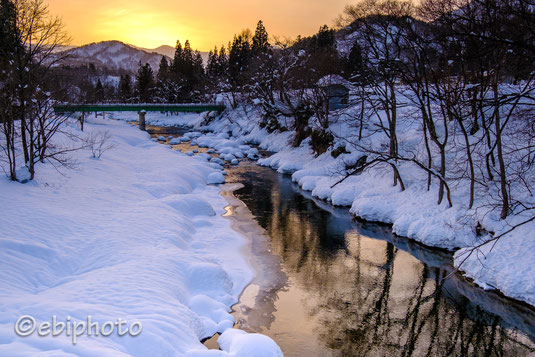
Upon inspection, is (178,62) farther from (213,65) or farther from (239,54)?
(239,54)

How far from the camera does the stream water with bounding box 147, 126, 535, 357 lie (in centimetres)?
853

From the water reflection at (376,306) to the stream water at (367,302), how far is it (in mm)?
26

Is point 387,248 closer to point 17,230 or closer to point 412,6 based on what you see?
point 412,6

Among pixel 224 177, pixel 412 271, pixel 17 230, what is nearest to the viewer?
pixel 17 230

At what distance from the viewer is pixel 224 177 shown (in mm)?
27781

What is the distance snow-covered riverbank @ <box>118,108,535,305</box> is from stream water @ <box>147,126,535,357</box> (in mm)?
547

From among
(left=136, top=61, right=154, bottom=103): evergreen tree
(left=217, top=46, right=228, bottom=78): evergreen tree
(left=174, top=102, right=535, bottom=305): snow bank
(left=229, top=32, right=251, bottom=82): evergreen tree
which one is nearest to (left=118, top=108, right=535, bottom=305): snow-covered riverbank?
(left=174, top=102, right=535, bottom=305): snow bank

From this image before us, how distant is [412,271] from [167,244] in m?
8.57

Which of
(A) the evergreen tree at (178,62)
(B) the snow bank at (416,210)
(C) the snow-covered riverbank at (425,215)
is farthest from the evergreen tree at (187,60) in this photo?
(B) the snow bank at (416,210)

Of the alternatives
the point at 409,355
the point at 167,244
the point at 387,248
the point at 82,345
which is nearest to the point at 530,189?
the point at 387,248

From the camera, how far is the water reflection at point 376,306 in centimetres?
851

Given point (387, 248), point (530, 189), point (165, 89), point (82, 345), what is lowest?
point (387, 248)

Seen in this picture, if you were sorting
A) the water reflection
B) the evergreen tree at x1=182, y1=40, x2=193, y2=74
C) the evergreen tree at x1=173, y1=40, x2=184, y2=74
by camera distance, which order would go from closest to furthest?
the water reflection, the evergreen tree at x1=182, y1=40, x2=193, y2=74, the evergreen tree at x1=173, y1=40, x2=184, y2=74

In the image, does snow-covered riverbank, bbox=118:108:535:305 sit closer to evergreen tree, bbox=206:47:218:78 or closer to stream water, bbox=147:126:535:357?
stream water, bbox=147:126:535:357
